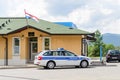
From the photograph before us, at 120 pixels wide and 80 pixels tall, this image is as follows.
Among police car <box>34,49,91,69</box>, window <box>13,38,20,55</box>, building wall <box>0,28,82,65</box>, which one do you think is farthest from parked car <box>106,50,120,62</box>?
police car <box>34,49,91,69</box>

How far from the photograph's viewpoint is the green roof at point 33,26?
123ft

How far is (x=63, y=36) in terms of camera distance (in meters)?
37.2

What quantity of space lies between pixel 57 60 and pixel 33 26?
7822 mm

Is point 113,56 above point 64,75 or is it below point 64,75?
above

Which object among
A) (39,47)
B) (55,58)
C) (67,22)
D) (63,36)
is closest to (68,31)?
(63,36)

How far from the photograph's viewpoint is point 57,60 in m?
30.7

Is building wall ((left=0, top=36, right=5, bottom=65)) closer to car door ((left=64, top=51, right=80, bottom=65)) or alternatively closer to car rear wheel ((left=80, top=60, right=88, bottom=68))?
car door ((left=64, top=51, right=80, bottom=65))

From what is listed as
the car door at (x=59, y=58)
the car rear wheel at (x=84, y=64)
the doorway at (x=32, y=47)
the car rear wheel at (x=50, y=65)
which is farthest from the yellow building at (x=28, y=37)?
the car rear wheel at (x=50, y=65)

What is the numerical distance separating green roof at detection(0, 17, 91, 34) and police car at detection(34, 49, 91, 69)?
6134 mm

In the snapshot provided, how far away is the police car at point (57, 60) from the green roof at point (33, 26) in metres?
6.13

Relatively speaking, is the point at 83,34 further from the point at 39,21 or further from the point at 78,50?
the point at 39,21

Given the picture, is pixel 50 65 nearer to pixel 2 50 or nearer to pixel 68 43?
pixel 68 43

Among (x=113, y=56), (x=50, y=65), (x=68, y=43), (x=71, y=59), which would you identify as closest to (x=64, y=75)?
(x=50, y=65)

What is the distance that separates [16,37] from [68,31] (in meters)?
5.34
